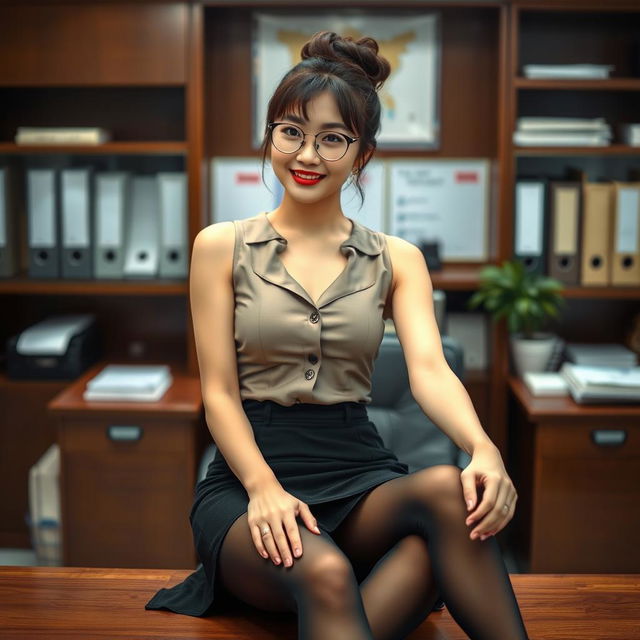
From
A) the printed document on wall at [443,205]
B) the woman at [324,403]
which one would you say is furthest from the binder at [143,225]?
the woman at [324,403]

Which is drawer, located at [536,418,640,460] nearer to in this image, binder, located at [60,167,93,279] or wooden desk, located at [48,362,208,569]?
wooden desk, located at [48,362,208,569]

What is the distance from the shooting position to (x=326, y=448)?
67.3 inches

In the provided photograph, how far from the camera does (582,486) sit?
2902mm

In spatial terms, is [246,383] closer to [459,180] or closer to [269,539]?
[269,539]

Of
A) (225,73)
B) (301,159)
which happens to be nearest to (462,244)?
(225,73)

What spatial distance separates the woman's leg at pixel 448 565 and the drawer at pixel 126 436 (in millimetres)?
1361

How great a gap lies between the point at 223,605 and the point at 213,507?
0.16m

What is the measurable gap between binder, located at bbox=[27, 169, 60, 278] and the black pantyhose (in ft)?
5.91

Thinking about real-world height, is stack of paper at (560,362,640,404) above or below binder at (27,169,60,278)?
below

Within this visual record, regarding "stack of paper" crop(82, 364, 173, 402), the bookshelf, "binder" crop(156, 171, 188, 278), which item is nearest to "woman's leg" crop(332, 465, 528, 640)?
"stack of paper" crop(82, 364, 173, 402)

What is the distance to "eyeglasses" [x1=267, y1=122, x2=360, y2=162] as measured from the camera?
1696 mm

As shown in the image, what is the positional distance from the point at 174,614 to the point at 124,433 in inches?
50.3

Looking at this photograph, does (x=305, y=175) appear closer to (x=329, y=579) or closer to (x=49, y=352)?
(x=329, y=579)

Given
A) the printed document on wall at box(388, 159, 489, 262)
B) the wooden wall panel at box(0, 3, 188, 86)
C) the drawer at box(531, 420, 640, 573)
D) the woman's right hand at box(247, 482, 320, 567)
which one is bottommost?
the drawer at box(531, 420, 640, 573)
